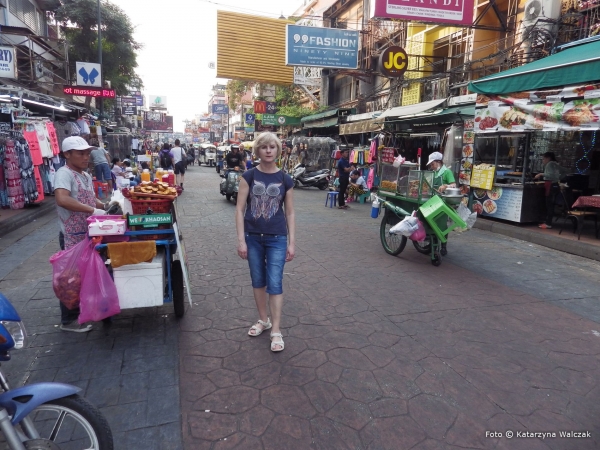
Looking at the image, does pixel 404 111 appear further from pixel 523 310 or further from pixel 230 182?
pixel 523 310

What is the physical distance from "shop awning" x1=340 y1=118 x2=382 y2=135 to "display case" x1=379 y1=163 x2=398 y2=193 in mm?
6547

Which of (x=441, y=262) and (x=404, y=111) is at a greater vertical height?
(x=404, y=111)

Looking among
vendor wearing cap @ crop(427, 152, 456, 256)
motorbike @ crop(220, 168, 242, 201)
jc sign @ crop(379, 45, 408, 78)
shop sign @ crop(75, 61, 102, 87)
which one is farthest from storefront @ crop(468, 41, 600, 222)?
shop sign @ crop(75, 61, 102, 87)

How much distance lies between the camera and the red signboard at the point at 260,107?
27.9 meters

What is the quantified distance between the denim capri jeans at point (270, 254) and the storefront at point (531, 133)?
6.17 metres

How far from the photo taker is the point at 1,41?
14867 mm

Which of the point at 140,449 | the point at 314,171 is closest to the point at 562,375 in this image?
the point at 140,449

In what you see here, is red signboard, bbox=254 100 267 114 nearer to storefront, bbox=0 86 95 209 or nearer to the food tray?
storefront, bbox=0 86 95 209

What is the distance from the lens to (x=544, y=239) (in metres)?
7.80

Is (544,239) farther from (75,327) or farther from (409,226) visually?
(75,327)

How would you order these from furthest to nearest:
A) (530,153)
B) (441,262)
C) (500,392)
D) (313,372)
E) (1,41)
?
(1,41) → (530,153) → (441,262) → (313,372) → (500,392)

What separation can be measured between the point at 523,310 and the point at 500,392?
1902 mm

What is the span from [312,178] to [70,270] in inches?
580

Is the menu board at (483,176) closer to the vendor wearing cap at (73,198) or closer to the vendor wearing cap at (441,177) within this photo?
the vendor wearing cap at (441,177)
